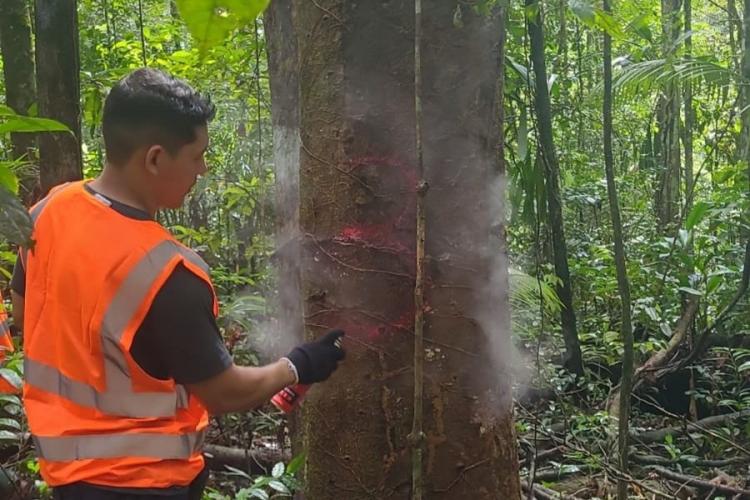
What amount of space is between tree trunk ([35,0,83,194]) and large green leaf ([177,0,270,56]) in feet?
9.15

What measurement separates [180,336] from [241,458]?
2.11 metres

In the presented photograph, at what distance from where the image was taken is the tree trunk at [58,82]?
3.24m

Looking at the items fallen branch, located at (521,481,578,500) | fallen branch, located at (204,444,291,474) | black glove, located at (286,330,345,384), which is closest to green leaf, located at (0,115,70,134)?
black glove, located at (286,330,345,384)

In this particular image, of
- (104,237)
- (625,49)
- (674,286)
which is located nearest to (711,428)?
(674,286)

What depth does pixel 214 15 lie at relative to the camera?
0.63 meters

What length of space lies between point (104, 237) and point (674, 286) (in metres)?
5.11

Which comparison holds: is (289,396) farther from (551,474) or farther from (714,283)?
(714,283)

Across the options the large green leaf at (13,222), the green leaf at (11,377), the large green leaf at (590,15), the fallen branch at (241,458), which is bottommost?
the fallen branch at (241,458)

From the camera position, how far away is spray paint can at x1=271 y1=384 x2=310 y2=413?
6.97 feet

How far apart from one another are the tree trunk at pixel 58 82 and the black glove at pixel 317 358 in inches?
66.6

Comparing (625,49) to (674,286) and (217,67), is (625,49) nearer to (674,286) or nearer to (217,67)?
(674,286)

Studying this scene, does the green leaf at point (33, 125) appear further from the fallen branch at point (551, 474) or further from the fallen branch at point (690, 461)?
the fallen branch at point (690, 461)

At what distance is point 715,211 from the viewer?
5508 millimetres

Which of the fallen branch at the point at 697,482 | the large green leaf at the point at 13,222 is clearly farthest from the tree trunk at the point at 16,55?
the large green leaf at the point at 13,222
